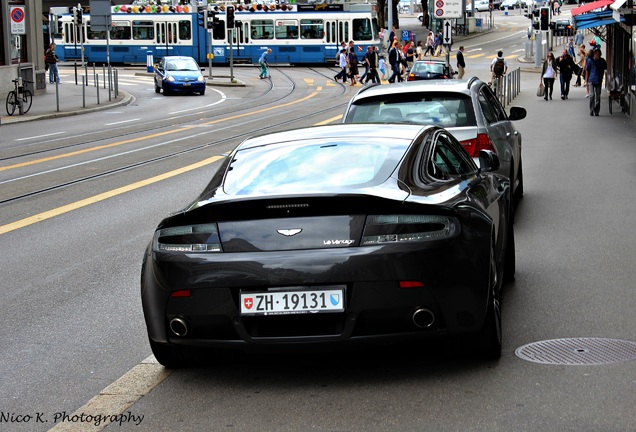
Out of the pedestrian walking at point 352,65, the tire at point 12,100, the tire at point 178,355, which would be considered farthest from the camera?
the pedestrian walking at point 352,65

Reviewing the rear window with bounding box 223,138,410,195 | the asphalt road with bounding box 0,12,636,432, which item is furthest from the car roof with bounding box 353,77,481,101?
the rear window with bounding box 223,138,410,195

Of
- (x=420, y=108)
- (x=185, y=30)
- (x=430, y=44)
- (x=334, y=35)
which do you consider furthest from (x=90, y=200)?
(x=430, y=44)

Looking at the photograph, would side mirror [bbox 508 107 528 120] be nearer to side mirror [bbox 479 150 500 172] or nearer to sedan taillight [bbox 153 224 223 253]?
side mirror [bbox 479 150 500 172]

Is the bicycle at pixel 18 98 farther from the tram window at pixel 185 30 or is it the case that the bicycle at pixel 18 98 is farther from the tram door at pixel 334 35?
the tram window at pixel 185 30

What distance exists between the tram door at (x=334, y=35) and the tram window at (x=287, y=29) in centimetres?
195

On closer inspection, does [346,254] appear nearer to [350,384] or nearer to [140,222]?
[350,384]

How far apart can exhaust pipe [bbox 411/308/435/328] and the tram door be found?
5902cm

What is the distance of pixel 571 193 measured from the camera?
1483cm

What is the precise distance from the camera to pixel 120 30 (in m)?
69.1

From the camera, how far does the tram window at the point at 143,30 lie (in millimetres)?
68125

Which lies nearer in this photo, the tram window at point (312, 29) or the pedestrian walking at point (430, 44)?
the tram window at point (312, 29)

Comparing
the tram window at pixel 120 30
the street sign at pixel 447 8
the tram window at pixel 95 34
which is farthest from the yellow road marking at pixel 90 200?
the tram window at pixel 95 34

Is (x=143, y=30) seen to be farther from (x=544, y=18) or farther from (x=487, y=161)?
(x=487, y=161)

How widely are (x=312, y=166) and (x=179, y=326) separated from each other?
1.28 m
